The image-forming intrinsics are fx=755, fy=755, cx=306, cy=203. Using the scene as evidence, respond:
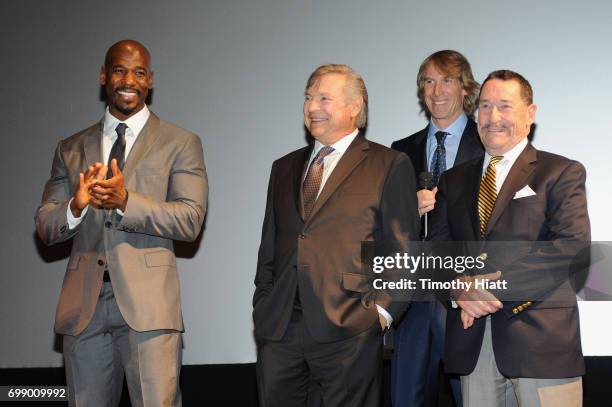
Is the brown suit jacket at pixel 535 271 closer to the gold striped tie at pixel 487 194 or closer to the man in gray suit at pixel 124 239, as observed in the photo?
the gold striped tie at pixel 487 194

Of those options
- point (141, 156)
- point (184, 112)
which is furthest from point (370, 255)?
point (184, 112)

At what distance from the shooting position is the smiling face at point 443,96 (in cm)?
413

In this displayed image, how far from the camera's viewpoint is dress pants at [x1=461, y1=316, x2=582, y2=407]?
117 inches

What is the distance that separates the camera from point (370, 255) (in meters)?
3.20

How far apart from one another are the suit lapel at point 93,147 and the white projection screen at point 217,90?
7.11 ft

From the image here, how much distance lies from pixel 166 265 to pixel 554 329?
1684 millimetres

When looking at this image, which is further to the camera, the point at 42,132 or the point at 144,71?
the point at 42,132

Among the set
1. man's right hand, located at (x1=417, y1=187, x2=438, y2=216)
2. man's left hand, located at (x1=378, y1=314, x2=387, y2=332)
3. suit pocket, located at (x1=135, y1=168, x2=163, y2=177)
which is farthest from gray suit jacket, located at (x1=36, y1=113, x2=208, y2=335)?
man's right hand, located at (x1=417, y1=187, x2=438, y2=216)

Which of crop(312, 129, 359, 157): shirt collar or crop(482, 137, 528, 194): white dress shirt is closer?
crop(482, 137, 528, 194): white dress shirt

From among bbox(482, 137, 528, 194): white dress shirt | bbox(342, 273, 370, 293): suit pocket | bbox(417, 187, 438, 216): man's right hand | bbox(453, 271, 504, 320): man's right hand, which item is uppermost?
bbox(482, 137, 528, 194): white dress shirt

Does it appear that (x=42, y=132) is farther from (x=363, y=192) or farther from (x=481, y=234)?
(x=481, y=234)

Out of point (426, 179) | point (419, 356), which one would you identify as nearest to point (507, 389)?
point (419, 356)

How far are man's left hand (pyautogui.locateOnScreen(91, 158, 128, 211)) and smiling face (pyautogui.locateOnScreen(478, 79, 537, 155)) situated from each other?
1577mm

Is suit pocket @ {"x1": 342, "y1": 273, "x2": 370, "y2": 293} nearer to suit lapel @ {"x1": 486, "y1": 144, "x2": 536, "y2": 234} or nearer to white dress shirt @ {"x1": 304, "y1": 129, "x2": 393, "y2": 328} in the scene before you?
white dress shirt @ {"x1": 304, "y1": 129, "x2": 393, "y2": 328}
